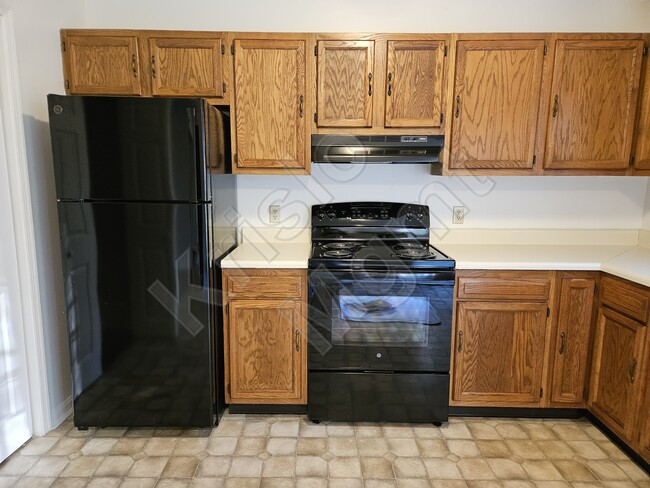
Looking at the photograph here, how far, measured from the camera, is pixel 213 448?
2.02 m

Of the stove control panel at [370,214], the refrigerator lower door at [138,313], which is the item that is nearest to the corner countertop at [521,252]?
the stove control panel at [370,214]

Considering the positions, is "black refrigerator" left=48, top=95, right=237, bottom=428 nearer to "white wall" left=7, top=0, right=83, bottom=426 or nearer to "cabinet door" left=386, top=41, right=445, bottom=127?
"white wall" left=7, top=0, right=83, bottom=426

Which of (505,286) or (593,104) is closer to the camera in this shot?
(505,286)

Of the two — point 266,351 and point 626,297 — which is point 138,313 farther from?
point 626,297

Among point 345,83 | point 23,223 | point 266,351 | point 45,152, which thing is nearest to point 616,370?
point 266,351

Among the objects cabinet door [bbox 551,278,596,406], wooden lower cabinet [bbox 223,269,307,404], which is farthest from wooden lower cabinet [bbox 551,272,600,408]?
wooden lower cabinet [bbox 223,269,307,404]

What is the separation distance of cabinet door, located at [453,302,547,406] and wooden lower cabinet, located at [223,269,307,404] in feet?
2.87

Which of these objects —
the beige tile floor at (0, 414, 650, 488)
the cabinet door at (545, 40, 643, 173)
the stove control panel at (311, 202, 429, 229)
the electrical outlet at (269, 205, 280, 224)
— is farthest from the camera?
the electrical outlet at (269, 205, 280, 224)

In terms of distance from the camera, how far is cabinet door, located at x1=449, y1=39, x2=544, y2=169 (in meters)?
2.21

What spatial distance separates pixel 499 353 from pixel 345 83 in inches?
68.1

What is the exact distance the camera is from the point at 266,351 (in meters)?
2.20

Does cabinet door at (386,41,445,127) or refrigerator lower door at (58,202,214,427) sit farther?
cabinet door at (386,41,445,127)

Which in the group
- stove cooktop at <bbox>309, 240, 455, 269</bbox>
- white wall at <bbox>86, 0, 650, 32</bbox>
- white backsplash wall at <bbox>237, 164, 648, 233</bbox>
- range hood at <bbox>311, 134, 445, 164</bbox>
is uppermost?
white wall at <bbox>86, 0, 650, 32</bbox>

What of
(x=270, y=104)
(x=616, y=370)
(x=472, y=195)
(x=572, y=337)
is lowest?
(x=616, y=370)
